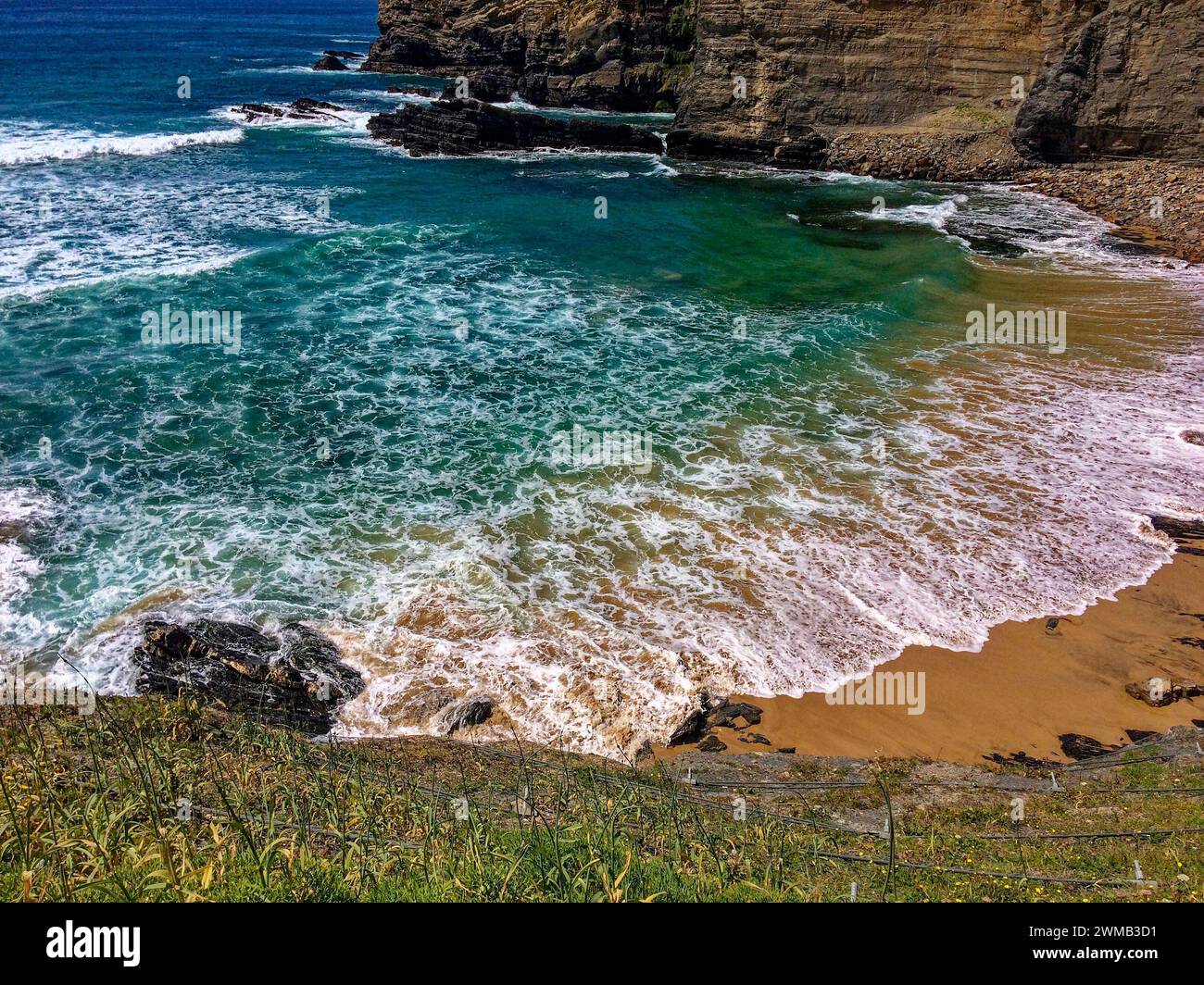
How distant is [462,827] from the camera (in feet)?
20.6

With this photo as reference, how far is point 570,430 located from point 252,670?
8.31m

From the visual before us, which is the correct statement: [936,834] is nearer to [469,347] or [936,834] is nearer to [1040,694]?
[1040,694]

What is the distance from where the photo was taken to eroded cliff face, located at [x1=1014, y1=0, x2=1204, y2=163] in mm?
30750

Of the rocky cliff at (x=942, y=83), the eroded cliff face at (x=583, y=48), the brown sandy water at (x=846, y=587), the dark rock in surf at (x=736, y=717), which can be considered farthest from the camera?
the eroded cliff face at (x=583, y=48)

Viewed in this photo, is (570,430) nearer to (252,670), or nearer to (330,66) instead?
(252,670)

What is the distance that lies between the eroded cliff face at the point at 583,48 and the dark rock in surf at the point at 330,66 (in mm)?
13496

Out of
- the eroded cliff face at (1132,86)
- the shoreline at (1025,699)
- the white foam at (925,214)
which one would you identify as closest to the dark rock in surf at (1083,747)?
the shoreline at (1025,699)

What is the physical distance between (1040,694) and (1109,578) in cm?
318

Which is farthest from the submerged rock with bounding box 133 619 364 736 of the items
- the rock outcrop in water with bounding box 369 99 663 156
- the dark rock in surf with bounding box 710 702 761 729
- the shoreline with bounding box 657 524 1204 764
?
the rock outcrop in water with bounding box 369 99 663 156

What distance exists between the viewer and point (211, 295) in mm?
22844

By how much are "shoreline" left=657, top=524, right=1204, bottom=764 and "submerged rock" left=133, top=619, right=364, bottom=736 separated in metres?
4.31

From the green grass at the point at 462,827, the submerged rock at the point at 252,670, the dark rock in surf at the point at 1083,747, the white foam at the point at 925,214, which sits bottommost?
the dark rock in surf at the point at 1083,747

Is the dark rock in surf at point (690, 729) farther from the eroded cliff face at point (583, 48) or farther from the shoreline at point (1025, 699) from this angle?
the eroded cliff face at point (583, 48)

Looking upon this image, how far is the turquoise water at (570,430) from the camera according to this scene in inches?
453
